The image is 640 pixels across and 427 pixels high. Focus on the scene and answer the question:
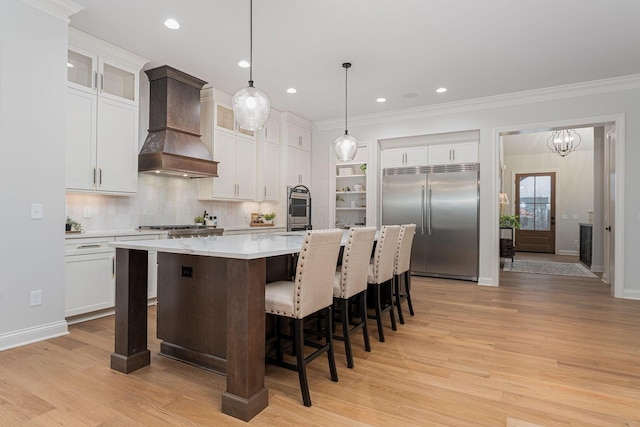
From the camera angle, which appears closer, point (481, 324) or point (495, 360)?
point (495, 360)

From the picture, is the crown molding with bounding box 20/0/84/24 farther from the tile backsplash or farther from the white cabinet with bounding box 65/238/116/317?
the white cabinet with bounding box 65/238/116/317

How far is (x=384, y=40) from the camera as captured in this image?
3.64 metres

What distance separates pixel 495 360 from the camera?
106 inches

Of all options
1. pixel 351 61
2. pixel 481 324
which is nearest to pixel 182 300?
pixel 481 324

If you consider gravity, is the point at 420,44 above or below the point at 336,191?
above

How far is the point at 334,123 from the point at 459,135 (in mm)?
2227

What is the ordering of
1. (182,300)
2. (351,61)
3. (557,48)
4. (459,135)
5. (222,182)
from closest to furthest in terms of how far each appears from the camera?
(182,300), (557,48), (351,61), (222,182), (459,135)

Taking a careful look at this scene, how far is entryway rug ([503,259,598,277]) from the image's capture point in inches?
261

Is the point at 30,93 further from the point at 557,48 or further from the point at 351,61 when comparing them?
the point at 557,48

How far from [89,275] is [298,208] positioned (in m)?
3.73

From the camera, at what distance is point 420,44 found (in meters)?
3.72

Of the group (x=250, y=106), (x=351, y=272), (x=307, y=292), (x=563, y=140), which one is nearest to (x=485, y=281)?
(x=351, y=272)

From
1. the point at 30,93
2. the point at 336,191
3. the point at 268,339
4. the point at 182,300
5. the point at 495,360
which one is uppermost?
the point at 30,93

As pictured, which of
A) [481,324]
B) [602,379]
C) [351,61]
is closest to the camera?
[602,379]
